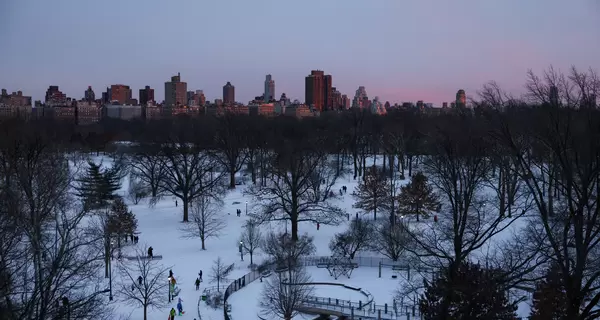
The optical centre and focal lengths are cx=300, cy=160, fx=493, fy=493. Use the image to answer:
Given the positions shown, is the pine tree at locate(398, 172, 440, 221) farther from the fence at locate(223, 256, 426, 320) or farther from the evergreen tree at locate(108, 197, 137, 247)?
the evergreen tree at locate(108, 197, 137, 247)

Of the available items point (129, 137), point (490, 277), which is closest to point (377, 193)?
point (490, 277)

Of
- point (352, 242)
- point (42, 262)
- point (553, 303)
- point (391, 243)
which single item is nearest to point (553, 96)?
point (553, 303)

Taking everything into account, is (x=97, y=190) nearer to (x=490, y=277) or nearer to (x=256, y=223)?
(x=256, y=223)

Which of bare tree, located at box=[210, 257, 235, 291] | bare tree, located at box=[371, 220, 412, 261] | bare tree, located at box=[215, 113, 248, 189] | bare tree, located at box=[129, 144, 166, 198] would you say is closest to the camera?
bare tree, located at box=[210, 257, 235, 291]

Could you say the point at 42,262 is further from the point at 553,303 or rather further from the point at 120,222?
the point at 553,303

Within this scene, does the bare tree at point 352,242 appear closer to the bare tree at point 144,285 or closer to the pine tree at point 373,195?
the pine tree at point 373,195

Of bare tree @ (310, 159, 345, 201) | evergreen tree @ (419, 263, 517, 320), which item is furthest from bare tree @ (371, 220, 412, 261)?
evergreen tree @ (419, 263, 517, 320)
